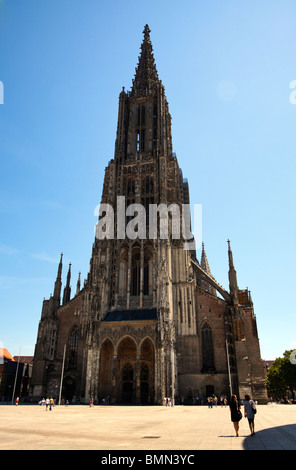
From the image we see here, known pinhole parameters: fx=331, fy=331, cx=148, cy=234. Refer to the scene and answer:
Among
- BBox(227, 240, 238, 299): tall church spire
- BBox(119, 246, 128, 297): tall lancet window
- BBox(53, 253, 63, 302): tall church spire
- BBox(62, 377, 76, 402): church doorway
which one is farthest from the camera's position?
BBox(53, 253, 63, 302): tall church spire

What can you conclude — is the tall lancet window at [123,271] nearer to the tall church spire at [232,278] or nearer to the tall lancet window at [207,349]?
the tall lancet window at [207,349]

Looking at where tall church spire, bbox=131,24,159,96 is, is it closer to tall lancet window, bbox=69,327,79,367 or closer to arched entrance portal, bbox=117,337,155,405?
tall lancet window, bbox=69,327,79,367

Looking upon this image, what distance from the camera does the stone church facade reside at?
36250mm

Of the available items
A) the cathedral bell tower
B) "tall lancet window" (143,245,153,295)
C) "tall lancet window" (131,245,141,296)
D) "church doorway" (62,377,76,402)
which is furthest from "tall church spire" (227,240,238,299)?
"church doorway" (62,377,76,402)

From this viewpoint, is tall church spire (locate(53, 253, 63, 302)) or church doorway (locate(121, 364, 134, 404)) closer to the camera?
church doorway (locate(121, 364, 134, 404))

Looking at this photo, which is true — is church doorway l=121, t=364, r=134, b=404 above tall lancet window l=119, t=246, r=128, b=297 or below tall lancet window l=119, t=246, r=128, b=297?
below

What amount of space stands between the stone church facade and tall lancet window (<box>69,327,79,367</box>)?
0.41 ft

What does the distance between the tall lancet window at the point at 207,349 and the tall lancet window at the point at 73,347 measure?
16.2m

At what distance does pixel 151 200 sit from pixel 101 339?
20067mm

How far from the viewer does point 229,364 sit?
3741 centimetres

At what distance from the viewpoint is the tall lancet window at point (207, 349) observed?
Answer: 128 feet

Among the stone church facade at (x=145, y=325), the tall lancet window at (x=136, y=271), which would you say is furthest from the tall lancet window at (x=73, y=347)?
the tall lancet window at (x=136, y=271)

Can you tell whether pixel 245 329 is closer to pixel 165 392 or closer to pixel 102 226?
pixel 165 392

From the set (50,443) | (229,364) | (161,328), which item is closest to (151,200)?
(161,328)
